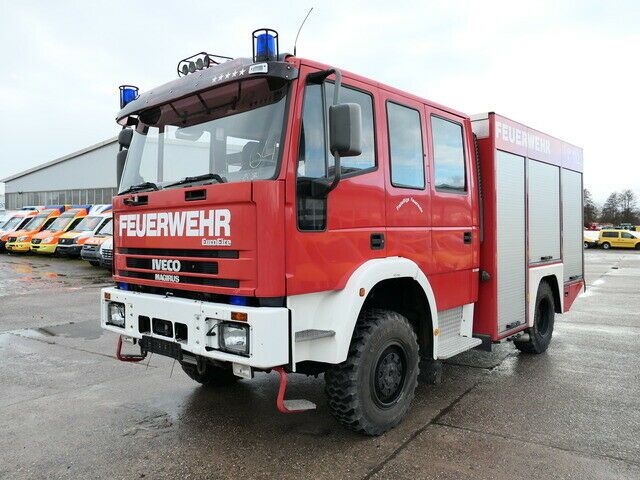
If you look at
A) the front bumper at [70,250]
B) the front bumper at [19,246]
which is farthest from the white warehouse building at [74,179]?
the front bumper at [70,250]

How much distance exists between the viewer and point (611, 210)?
8106 cm

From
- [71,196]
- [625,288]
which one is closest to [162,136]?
[625,288]

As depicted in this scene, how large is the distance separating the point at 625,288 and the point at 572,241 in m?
8.71

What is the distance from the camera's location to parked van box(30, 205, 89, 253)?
76.6 feet

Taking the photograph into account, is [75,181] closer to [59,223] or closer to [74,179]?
[74,179]

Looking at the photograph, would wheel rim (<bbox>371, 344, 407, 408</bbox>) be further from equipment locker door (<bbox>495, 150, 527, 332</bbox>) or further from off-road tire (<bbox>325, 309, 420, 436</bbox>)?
equipment locker door (<bbox>495, 150, 527, 332</bbox>)

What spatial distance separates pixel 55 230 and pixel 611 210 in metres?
80.2

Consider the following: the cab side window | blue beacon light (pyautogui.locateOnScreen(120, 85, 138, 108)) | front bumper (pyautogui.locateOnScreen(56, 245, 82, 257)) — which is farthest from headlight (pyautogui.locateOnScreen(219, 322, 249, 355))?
front bumper (pyautogui.locateOnScreen(56, 245, 82, 257))

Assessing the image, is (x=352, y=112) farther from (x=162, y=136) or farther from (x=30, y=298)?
(x=30, y=298)

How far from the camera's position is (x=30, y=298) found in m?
11.8

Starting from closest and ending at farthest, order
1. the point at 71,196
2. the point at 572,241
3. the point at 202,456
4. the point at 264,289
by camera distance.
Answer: the point at 264,289 < the point at 202,456 < the point at 572,241 < the point at 71,196

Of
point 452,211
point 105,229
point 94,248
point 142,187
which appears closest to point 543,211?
point 452,211

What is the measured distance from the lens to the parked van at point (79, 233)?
21.9m

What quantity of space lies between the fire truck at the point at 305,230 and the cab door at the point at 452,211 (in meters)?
0.02
